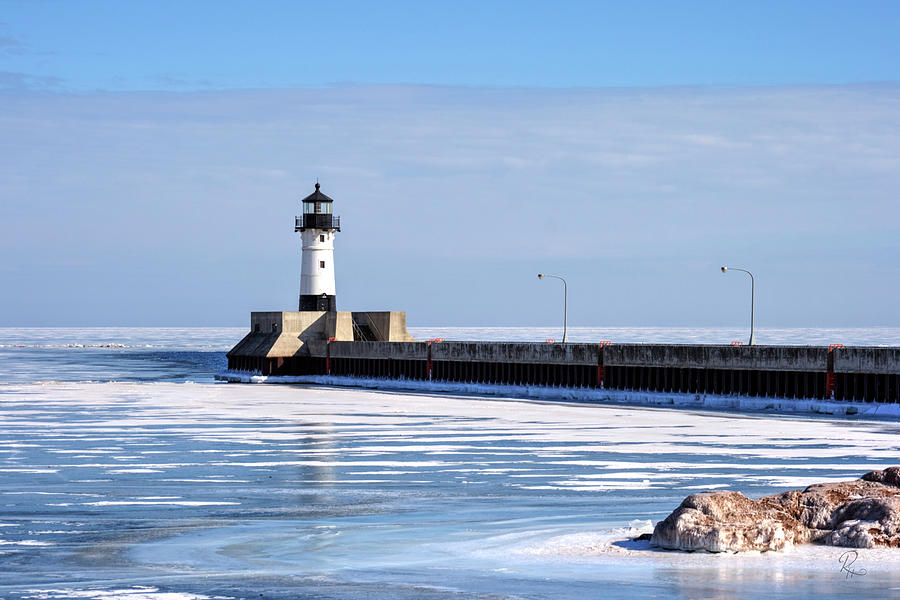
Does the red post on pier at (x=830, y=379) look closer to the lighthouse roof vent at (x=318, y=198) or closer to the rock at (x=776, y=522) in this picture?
the rock at (x=776, y=522)

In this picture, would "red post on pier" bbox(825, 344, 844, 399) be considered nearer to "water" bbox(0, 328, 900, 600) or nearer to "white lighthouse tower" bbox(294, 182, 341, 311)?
"water" bbox(0, 328, 900, 600)

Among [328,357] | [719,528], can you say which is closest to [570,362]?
[328,357]

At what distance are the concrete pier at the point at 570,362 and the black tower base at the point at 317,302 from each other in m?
2.58

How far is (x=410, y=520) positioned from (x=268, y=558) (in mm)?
3473

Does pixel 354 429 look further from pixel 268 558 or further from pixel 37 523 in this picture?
pixel 268 558

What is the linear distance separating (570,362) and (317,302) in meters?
24.7

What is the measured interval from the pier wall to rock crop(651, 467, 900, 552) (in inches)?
1143

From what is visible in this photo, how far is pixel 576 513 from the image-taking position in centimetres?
1827

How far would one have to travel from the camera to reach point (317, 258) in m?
77.6

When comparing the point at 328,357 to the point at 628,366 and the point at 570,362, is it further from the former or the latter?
the point at 628,366

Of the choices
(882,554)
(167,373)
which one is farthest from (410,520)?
(167,373)

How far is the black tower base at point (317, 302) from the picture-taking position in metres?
77.4

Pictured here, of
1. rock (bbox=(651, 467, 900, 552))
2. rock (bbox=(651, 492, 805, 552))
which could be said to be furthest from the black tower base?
rock (bbox=(651, 492, 805, 552))

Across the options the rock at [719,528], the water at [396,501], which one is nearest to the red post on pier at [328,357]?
the water at [396,501]
